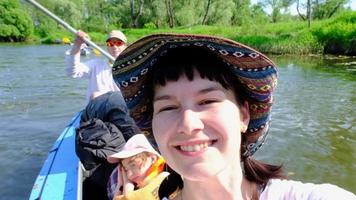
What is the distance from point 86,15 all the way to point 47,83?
1593 inches

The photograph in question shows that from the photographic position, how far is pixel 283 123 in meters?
8.10

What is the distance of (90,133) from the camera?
3135 mm

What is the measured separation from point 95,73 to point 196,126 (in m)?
4.03

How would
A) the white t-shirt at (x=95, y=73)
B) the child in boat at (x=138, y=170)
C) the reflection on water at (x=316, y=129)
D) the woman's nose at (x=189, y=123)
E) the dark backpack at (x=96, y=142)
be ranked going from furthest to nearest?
the reflection on water at (x=316, y=129)
the white t-shirt at (x=95, y=73)
the dark backpack at (x=96, y=142)
the child in boat at (x=138, y=170)
the woman's nose at (x=189, y=123)

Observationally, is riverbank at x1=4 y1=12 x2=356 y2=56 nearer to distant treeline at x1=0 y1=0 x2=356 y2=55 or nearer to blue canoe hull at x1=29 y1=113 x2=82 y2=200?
distant treeline at x1=0 y1=0 x2=356 y2=55

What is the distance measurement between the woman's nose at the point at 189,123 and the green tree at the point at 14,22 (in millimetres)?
41434

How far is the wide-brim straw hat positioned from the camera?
46.5 inches

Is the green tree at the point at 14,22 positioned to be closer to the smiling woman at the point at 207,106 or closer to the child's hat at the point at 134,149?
the child's hat at the point at 134,149

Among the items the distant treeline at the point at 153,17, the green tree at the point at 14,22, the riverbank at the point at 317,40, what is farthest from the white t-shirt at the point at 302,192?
the green tree at the point at 14,22

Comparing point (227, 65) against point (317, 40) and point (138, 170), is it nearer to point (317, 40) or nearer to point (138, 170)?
point (138, 170)

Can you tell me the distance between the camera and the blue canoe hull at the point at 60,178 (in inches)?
128

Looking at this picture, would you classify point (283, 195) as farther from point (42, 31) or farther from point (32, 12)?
point (32, 12)

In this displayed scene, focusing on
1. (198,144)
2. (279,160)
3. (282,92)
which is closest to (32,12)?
(282,92)

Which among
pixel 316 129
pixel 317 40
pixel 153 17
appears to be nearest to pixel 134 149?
pixel 316 129
